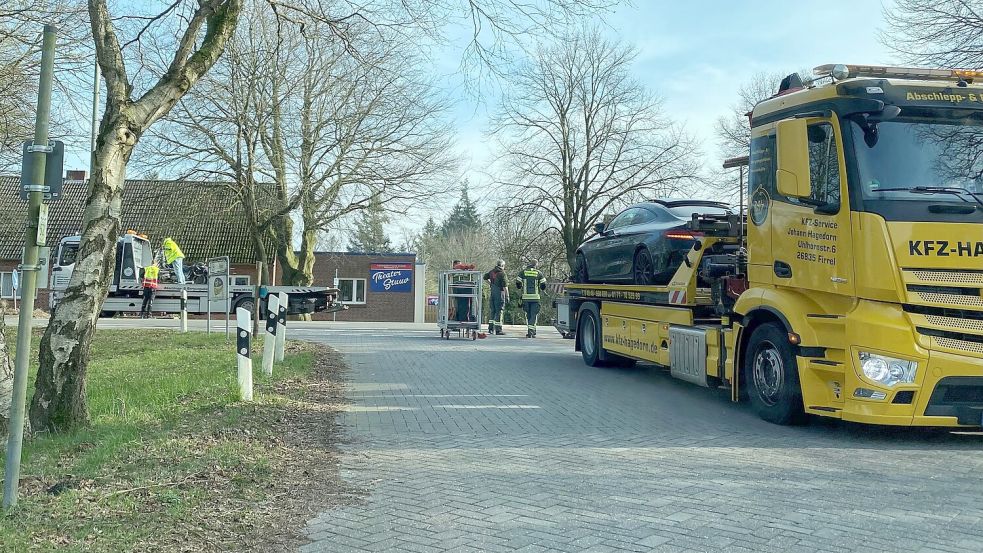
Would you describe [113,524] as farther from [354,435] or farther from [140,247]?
[140,247]

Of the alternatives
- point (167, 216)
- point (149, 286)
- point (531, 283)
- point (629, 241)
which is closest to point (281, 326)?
point (629, 241)

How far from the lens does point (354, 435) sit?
25.2ft

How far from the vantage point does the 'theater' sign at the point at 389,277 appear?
43.1 metres

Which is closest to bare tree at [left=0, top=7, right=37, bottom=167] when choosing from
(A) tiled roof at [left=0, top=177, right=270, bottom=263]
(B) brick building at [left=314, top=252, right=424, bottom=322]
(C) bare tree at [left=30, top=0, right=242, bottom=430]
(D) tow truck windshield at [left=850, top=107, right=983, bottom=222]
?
(A) tiled roof at [left=0, top=177, right=270, bottom=263]

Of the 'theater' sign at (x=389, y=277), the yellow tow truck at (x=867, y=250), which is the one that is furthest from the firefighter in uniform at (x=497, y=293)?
the 'theater' sign at (x=389, y=277)

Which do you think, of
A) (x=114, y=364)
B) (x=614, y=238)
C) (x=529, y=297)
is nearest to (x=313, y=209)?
(x=529, y=297)

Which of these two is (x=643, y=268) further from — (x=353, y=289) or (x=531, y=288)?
(x=353, y=289)

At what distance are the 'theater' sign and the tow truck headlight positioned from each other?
121 ft

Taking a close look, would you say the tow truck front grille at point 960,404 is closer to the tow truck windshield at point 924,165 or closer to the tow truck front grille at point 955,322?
the tow truck front grille at point 955,322

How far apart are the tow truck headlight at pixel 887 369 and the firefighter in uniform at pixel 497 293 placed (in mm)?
14746

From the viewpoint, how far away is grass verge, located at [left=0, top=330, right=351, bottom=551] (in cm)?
437

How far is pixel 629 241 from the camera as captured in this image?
12414mm

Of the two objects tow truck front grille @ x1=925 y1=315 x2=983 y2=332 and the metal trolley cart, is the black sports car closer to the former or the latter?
tow truck front grille @ x1=925 y1=315 x2=983 y2=332

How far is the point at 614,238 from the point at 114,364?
8.28 metres
